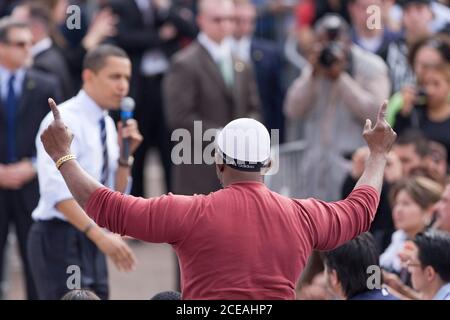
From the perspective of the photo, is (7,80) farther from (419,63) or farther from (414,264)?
(414,264)

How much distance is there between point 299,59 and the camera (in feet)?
38.5

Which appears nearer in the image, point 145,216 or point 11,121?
point 145,216

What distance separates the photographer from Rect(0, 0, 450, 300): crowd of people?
6.64 m

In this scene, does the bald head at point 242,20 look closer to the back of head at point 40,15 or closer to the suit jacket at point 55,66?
the back of head at point 40,15

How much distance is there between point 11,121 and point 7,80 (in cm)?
32

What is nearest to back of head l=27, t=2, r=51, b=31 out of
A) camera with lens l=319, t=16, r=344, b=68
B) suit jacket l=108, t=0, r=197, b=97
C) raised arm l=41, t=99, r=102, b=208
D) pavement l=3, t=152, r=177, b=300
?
suit jacket l=108, t=0, r=197, b=97

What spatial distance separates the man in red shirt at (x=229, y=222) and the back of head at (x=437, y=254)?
1303 millimetres

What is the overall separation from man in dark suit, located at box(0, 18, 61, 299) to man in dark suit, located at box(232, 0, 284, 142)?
3.03m

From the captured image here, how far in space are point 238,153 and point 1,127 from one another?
421 centimetres

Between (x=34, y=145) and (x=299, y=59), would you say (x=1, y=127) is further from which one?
(x=299, y=59)

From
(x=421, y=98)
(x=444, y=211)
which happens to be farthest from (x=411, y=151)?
(x=444, y=211)

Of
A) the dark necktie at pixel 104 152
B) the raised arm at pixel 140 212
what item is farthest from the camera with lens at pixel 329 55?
the raised arm at pixel 140 212

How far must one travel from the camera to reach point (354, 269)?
234 inches

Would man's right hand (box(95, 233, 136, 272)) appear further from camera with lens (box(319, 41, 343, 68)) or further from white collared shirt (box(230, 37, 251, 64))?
white collared shirt (box(230, 37, 251, 64))
